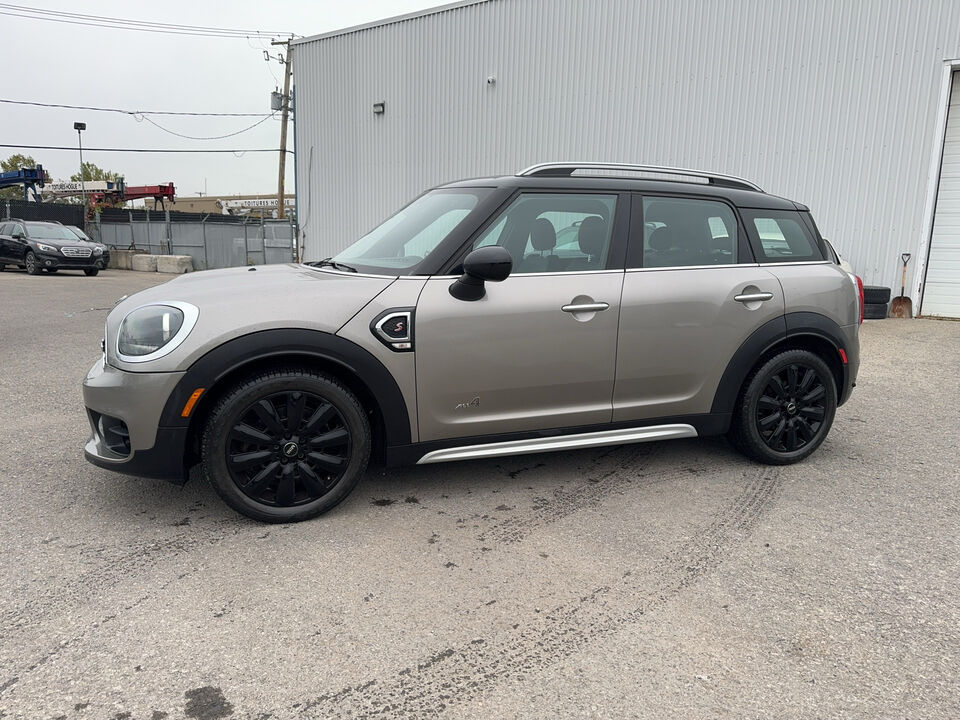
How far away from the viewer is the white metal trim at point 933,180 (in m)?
10.4

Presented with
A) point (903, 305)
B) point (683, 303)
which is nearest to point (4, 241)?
point (683, 303)

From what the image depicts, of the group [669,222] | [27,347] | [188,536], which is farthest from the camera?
[27,347]

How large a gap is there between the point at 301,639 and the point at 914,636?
2.17 m

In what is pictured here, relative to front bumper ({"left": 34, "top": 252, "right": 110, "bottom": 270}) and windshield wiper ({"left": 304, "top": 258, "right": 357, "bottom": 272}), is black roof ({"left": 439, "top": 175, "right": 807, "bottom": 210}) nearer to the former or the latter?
windshield wiper ({"left": 304, "top": 258, "right": 357, "bottom": 272})

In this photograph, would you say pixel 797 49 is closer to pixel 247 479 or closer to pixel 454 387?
pixel 454 387

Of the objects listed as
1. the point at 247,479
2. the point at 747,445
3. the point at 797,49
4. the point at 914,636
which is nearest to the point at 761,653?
the point at 914,636

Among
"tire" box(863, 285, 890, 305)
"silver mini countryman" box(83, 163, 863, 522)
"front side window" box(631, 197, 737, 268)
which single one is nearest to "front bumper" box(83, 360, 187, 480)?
"silver mini countryman" box(83, 163, 863, 522)

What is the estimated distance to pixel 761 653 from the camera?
2307mm

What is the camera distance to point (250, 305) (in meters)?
3.07

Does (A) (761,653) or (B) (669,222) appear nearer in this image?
(A) (761,653)

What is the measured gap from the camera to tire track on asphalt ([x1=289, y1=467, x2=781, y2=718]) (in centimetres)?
204

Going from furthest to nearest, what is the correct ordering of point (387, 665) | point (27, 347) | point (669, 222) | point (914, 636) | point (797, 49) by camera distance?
point (797, 49) < point (27, 347) < point (669, 222) < point (914, 636) < point (387, 665)

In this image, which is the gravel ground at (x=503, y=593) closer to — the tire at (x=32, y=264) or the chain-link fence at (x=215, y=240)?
the tire at (x=32, y=264)

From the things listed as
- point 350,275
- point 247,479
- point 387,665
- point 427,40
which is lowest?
point 387,665
